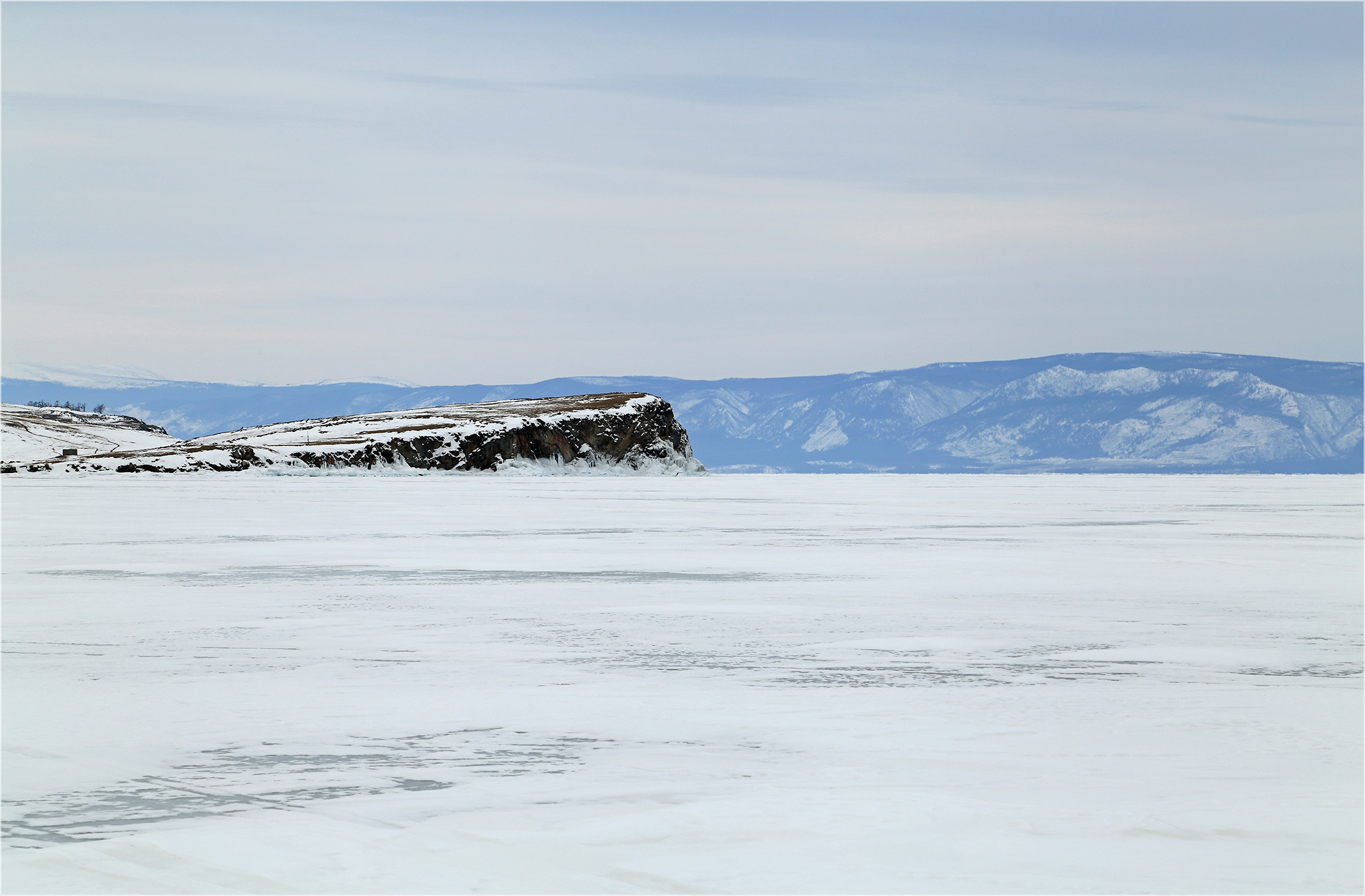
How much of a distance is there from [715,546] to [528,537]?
5069mm

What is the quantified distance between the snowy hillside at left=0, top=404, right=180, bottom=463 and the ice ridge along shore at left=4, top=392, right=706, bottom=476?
81 centimetres

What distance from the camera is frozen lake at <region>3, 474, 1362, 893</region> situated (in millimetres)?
5660

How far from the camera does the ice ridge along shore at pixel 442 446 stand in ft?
384

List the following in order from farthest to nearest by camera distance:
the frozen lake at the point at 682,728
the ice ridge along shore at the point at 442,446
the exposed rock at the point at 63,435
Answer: the exposed rock at the point at 63,435 → the ice ridge along shore at the point at 442,446 → the frozen lake at the point at 682,728

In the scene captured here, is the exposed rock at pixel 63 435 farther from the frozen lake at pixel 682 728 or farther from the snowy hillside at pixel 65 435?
the frozen lake at pixel 682 728

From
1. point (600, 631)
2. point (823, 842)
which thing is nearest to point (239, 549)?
point (600, 631)

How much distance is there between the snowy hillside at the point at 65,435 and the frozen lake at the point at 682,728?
373 feet

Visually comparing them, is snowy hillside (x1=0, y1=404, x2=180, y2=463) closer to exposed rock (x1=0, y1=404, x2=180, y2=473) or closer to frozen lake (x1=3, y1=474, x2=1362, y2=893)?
exposed rock (x1=0, y1=404, x2=180, y2=473)

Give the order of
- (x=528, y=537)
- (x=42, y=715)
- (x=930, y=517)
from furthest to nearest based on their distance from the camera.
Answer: (x=930, y=517)
(x=528, y=537)
(x=42, y=715)

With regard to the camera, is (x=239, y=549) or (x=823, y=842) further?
(x=239, y=549)

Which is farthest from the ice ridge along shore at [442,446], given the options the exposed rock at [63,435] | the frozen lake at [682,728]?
the frozen lake at [682,728]

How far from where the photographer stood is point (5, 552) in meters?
22.3

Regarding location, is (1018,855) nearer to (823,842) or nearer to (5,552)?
(823,842)

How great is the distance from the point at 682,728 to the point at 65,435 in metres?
168
